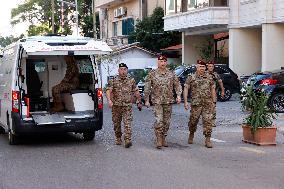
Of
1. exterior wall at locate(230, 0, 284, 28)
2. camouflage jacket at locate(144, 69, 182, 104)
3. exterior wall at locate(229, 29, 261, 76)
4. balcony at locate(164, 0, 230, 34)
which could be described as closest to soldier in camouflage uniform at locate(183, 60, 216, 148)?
camouflage jacket at locate(144, 69, 182, 104)

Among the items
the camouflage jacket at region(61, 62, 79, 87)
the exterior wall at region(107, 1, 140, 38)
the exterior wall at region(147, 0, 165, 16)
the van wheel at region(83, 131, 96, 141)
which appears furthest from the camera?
the exterior wall at region(107, 1, 140, 38)

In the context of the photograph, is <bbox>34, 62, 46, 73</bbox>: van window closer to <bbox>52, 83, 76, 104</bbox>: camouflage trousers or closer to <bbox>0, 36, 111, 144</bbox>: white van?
<bbox>0, 36, 111, 144</bbox>: white van

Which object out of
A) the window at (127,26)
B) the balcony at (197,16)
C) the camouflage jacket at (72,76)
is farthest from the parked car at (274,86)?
the window at (127,26)

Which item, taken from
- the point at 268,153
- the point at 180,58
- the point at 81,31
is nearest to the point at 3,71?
the point at 268,153

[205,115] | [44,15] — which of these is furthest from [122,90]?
[44,15]

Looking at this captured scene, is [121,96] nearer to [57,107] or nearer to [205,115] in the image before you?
[205,115]

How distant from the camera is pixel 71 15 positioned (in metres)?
81.0

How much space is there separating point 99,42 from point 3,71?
273 centimetres

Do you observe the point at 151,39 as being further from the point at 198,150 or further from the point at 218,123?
the point at 198,150

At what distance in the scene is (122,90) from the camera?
13.3 meters

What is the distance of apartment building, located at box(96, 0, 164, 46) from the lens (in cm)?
5103

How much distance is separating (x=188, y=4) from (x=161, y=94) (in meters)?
25.1

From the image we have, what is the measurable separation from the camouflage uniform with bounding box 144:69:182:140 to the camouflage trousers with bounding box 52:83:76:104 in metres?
2.59

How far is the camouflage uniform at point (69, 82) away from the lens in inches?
588
